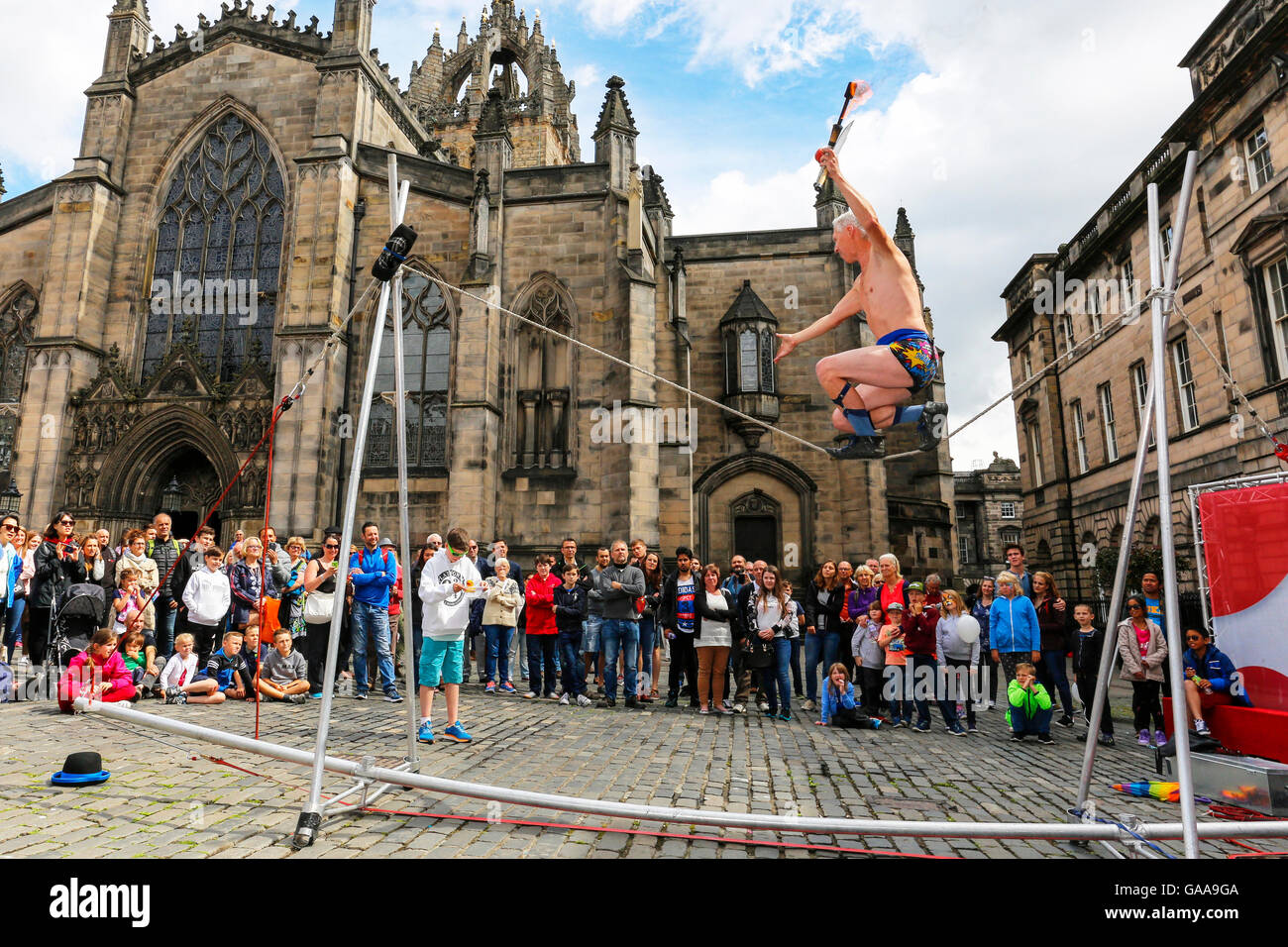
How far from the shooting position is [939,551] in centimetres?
2250

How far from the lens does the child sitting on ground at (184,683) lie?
804 cm

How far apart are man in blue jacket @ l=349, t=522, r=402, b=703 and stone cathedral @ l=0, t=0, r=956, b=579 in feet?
25.7

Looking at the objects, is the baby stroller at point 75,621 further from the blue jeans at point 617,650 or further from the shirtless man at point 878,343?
the shirtless man at point 878,343

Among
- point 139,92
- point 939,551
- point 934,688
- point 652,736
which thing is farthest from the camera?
point 939,551

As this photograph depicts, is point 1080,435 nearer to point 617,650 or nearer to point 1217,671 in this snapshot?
point 1217,671

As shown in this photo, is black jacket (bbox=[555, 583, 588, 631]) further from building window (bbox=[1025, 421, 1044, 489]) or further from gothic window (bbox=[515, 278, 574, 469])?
building window (bbox=[1025, 421, 1044, 489])

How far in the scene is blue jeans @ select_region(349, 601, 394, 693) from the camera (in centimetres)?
888

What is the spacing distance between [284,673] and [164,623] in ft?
6.93

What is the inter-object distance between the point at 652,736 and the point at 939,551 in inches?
710

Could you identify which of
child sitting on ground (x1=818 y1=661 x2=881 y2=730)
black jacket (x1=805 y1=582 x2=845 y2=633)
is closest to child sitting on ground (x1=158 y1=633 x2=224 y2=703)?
child sitting on ground (x1=818 y1=661 x2=881 y2=730)

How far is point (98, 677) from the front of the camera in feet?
24.6
